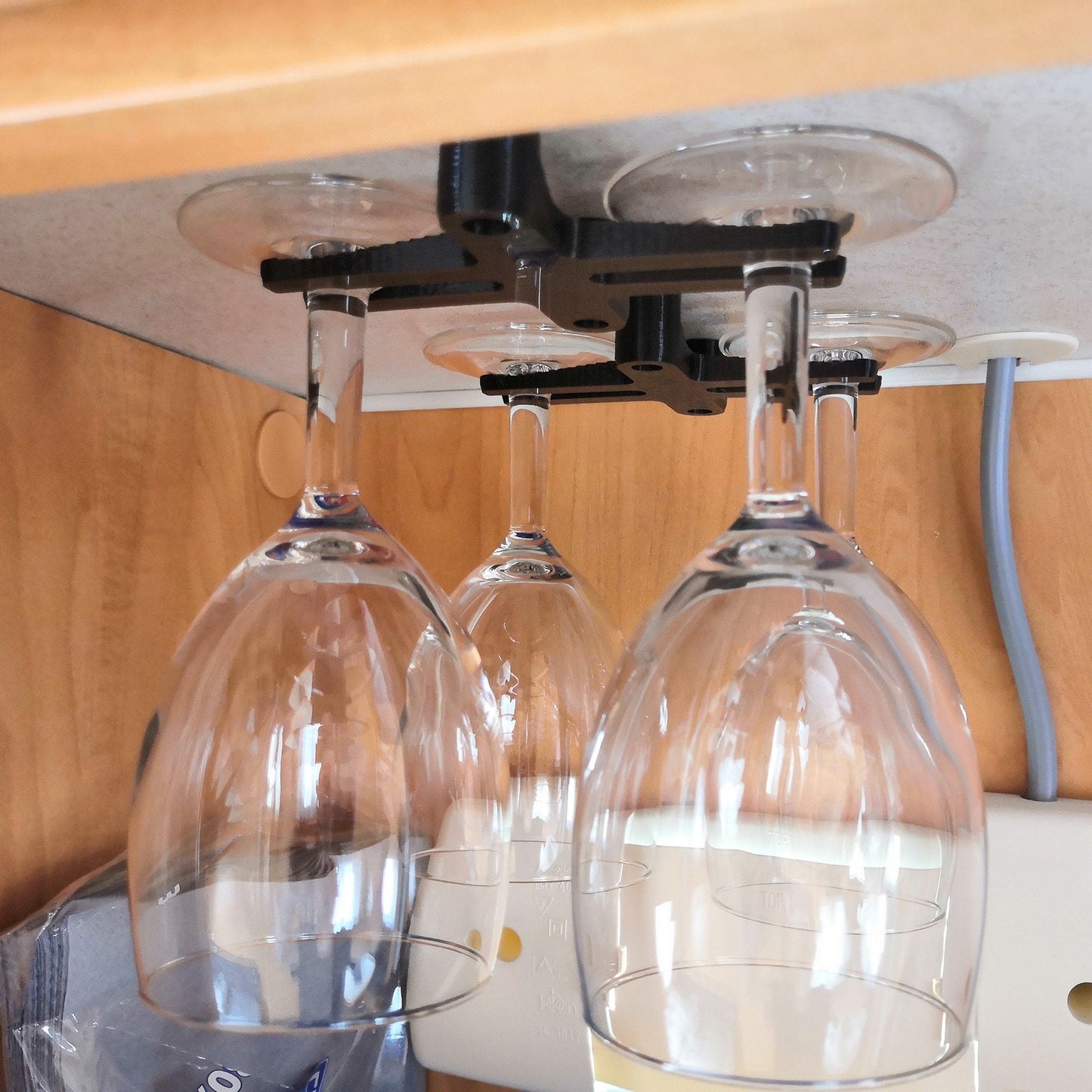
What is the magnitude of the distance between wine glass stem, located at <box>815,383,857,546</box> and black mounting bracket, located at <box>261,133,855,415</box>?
209mm

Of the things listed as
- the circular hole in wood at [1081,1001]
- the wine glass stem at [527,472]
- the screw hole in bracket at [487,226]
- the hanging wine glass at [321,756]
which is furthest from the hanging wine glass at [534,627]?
the circular hole in wood at [1081,1001]

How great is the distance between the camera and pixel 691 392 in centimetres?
57

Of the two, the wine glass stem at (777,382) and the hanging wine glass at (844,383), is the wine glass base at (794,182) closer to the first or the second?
the wine glass stem at (777,382)

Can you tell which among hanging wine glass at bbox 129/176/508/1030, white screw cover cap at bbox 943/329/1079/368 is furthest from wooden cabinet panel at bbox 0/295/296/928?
white screw cover cap at bbox 943/329/1079/368

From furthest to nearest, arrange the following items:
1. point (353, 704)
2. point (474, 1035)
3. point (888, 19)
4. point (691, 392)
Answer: point (474, 1035) < point (691, 392) < point (353, 704) < point (888, 19)

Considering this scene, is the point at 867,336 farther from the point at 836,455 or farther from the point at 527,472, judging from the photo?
the point at 527,472

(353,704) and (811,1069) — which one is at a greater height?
(353,704)

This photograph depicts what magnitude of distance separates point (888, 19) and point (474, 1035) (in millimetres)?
931

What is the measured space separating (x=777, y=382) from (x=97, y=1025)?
59 centimetres

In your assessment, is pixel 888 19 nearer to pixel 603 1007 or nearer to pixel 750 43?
pixel 750 43

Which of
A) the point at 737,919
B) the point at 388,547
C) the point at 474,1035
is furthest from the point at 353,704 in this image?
the point at 474,1035

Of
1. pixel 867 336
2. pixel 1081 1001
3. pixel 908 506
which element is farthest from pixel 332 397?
pixel 1081 1001

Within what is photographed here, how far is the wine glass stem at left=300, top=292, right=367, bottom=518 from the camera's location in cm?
42

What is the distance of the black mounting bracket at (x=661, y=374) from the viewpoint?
49cm
